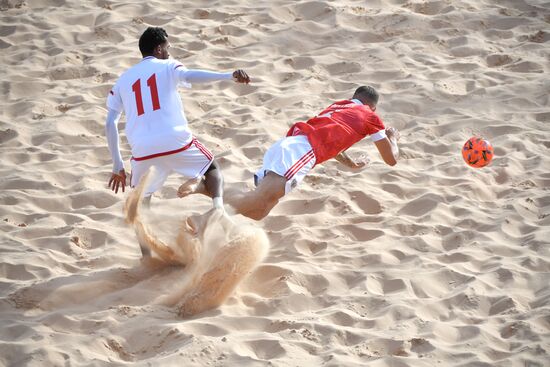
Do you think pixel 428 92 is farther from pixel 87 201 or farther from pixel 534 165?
pixel 87 201

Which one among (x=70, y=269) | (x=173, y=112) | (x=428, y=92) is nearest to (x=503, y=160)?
(x=428, y=92)

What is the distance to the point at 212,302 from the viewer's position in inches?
183

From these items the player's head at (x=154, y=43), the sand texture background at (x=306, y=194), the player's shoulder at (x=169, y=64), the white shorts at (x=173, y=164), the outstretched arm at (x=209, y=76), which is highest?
the player's head at (x=154, y=43)

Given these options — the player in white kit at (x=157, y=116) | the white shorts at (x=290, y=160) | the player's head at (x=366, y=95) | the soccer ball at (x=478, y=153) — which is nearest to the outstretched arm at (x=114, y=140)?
the player in white kit at (x=157, y=116)

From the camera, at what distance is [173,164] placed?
5.11 m

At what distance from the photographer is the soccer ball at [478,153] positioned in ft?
19.9

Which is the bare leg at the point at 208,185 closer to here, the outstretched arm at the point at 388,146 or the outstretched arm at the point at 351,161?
the outstretched arm at the point at 351,161

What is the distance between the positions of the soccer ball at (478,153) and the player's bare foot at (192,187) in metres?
2.11

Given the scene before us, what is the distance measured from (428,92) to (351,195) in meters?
1.80

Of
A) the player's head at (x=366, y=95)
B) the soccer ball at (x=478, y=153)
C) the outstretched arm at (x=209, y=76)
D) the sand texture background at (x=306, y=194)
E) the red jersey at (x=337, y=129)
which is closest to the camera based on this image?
the sand texture background at (x=306, y=194)

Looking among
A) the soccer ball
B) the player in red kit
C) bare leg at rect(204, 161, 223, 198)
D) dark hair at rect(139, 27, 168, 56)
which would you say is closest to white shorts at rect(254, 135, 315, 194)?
the player in red kit

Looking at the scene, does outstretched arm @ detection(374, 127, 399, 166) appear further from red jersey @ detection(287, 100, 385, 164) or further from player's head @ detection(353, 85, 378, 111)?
player's head @ detection(353, 85, 378, 111)

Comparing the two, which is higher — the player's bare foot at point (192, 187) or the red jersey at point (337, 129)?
the red jersey at point (337, 129)

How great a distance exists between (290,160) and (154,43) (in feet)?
3.77
